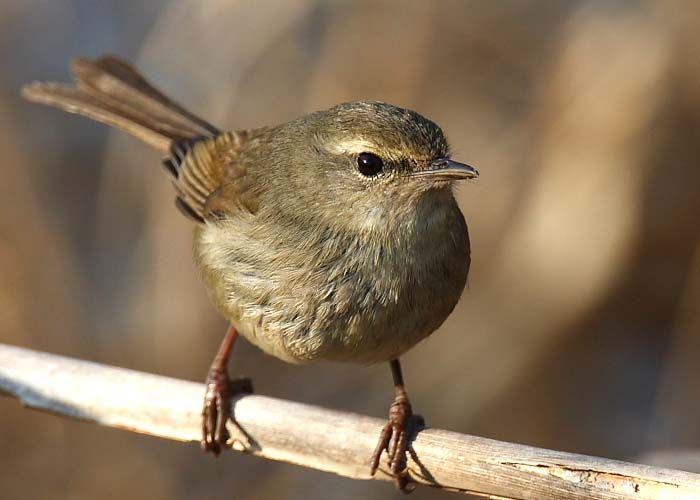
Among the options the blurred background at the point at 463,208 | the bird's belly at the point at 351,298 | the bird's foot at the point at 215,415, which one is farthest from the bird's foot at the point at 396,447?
the blurred background at the point at 463,208

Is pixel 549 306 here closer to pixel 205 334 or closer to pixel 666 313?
pixel 666 313

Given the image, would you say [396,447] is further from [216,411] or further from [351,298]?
[216,411]

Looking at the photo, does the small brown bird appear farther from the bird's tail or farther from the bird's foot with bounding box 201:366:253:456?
the bird's tail

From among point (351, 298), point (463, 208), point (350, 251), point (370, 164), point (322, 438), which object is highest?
point (463, 208)

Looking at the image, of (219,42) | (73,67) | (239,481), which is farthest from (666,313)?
(73,67)

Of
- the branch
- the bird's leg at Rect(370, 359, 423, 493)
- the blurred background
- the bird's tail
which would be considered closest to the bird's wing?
the bird's tail

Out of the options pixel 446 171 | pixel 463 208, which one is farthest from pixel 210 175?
pixel 463 208

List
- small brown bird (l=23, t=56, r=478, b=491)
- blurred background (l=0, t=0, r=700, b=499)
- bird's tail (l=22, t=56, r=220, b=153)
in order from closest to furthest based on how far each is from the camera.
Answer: small brown bird (l=23, t=56, r=478, b=491) → bird's tail (l=22, t=56, r=220, b=153) → blurred background (l=0, t=0, r=700, b=499)

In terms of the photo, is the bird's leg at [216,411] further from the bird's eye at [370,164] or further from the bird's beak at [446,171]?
the bird's beak at [446,171]
